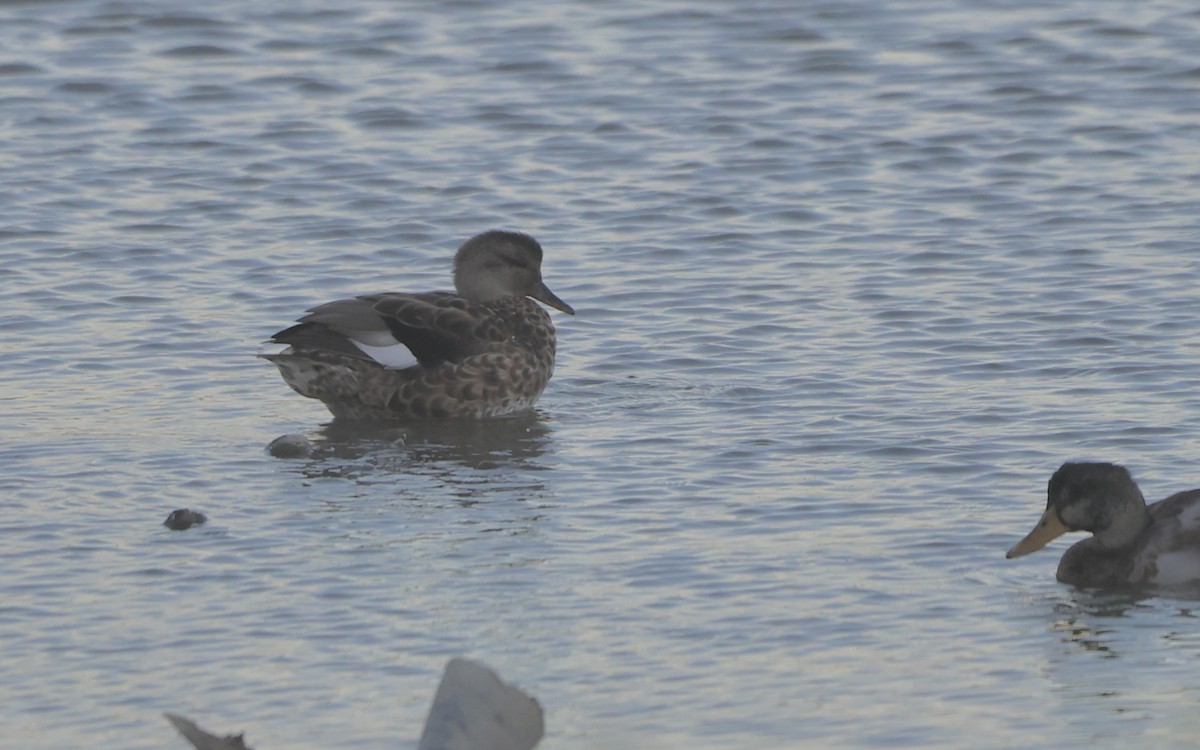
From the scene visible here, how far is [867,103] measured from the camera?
18375 millimetres

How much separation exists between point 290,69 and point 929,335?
8948 millimetres

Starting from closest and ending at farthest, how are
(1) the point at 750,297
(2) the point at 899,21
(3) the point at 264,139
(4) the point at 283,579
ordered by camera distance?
(4) the point at 283,579, (1) the point at 750,297, (3) the point at 264,139, (2) the point at 899,21

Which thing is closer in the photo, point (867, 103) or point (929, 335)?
point (929, 335)

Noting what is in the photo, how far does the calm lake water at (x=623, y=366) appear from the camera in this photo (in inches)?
290

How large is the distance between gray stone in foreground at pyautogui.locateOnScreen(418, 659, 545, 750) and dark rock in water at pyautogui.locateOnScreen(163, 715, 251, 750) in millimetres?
502

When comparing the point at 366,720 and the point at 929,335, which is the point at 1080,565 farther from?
the point at 929,335

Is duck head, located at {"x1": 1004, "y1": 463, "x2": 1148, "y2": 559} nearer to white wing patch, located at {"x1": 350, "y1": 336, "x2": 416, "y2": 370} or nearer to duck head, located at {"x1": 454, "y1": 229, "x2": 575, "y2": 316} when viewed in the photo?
white wing patch, located at {"x1": 350, "y1": 336, "x2": 416, "y2": 370}

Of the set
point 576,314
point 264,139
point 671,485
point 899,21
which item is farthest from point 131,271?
point 899,21

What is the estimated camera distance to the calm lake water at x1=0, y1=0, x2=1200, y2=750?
24.2ft

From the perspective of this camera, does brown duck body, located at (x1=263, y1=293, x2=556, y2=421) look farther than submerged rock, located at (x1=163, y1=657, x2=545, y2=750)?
Yes

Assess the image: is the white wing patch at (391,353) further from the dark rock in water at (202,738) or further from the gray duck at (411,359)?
the dark rock in water at (202,738)

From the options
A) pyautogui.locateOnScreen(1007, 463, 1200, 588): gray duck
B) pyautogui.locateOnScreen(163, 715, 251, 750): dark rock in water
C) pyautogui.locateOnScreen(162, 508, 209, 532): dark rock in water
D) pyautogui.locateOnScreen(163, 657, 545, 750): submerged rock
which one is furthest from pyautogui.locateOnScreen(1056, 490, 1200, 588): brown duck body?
pyautogui.locateOnScreen(163, 715, 251, 750): dark rock in water

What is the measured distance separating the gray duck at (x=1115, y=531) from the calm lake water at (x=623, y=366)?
141 millimetres

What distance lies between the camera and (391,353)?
1129 centimetres
